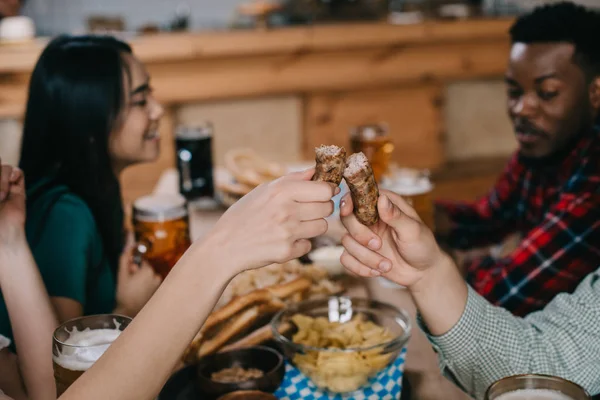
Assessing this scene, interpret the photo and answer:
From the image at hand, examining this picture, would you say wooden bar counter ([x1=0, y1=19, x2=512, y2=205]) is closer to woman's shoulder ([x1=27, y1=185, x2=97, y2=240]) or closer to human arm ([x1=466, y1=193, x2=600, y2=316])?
woman's shoulder ([x1=27, y1=185, x2=97, y2=240])

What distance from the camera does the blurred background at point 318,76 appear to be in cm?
389

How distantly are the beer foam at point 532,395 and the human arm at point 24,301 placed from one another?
0.84m

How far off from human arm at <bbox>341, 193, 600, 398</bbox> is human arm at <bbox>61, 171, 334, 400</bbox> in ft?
0.73

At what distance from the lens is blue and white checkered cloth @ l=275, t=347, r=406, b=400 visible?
107 centimetres

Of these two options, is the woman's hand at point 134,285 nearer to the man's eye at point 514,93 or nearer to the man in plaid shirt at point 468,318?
the man in plaid shirt at point 468,318

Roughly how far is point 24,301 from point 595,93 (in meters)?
1.59

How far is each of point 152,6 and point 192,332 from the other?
4557 millimetres

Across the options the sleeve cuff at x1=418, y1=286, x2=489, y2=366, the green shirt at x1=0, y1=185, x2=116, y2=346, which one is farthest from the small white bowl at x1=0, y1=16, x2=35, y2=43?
the sleeve cuff at x1=418, y1=286, x2=489, y2=366

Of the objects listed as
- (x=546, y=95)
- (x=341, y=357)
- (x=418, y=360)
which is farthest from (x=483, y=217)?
(x=341, y=357)

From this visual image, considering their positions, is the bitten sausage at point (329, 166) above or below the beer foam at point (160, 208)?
above

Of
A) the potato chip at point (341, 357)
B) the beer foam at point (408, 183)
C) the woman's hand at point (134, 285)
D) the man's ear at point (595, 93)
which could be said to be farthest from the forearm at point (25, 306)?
the man's ear at point (595, 93)

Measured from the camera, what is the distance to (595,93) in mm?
1804

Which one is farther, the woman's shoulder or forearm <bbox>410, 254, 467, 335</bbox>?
the woman's shoulder

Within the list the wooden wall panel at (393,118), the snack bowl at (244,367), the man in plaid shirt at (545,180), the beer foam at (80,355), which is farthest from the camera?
the wooden wall panel at (393,118)
